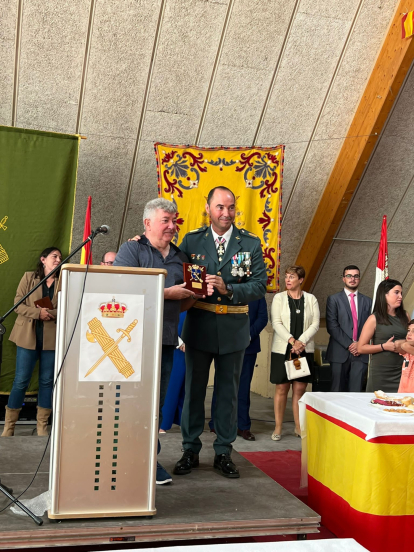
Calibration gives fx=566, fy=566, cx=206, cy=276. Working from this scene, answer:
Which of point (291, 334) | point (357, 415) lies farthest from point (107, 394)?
point (291, 334)

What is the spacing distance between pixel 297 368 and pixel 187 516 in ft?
7.87

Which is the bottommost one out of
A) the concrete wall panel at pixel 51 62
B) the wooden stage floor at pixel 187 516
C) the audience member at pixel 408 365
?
the wooden stage floor at pixel 187 516

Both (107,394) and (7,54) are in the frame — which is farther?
(7,54)

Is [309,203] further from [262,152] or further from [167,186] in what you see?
[167,186]

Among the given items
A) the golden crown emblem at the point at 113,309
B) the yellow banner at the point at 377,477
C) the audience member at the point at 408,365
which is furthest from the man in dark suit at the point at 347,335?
the golden crown emblem at the point at 113,309

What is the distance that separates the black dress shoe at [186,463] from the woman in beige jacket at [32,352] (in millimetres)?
1552

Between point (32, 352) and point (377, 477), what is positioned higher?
point (32, 352)

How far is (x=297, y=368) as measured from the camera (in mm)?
4496

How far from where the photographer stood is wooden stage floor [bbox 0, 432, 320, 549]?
6.79ft

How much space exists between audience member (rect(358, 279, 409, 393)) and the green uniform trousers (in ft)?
3.81

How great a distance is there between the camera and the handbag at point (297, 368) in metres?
4.47

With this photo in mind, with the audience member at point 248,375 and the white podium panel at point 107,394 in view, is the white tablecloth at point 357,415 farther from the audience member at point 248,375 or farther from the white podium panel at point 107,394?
the audience member at point 248,375

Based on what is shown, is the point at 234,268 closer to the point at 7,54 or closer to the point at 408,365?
the point at 408,365

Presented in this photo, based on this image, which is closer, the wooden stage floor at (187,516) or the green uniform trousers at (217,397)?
the wooden stage floor at (187,516)
